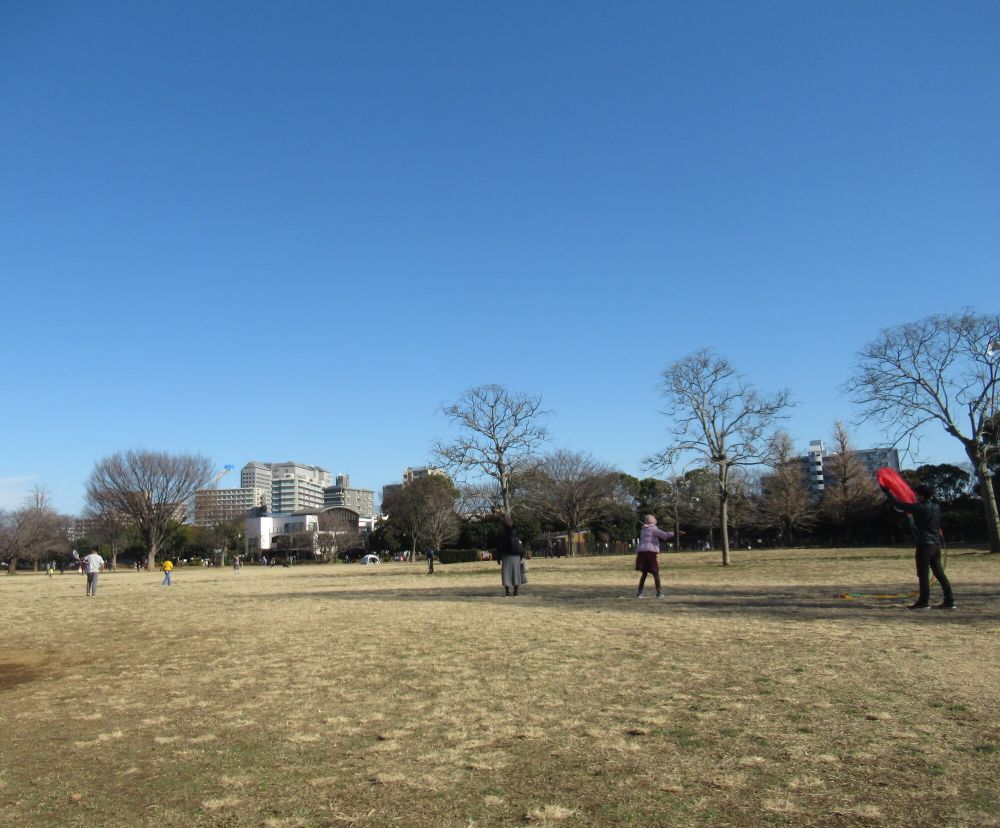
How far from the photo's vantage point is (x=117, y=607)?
17.4m

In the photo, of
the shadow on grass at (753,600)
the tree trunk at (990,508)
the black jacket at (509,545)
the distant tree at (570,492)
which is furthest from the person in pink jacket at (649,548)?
the distant tree at (570,492)

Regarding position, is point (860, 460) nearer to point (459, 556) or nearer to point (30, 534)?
point (459, 556)

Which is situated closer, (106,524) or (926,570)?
(926,570)

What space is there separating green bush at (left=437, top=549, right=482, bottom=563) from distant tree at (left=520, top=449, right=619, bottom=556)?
6.97m

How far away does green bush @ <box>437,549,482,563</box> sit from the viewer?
61.6m

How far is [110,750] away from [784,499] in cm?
6269

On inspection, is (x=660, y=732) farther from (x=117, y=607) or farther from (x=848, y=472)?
(x=848, y=472)

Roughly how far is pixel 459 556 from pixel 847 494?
32569 millimetres

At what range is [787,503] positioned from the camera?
61.0m

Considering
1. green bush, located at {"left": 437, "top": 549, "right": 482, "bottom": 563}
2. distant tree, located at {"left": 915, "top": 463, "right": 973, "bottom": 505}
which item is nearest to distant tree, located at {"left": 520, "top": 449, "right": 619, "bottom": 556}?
green bush, located at {"left": 437, "top": 549, "right": 482, "bottom": 563}

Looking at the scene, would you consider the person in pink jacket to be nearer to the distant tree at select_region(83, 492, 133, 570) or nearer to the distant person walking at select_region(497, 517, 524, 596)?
the distant person walking at select_region(497, 517, 524, 596)

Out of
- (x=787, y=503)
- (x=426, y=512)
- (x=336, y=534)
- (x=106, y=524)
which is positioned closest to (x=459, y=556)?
(x=426, y=512)

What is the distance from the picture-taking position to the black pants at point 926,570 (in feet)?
33.0

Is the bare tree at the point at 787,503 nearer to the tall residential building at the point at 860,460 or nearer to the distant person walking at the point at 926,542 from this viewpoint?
the tall residential building at the point at 860,460
